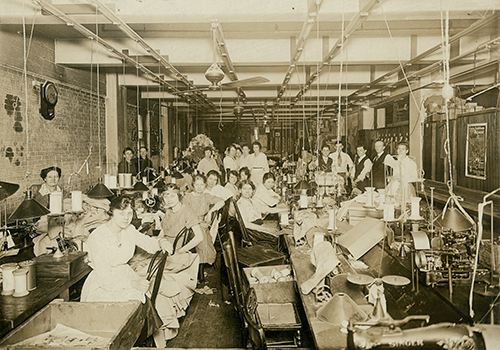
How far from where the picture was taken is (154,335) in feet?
10.9

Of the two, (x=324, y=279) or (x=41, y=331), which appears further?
(x=324, y=279)

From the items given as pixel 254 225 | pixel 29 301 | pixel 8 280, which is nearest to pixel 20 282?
pixel 8 280

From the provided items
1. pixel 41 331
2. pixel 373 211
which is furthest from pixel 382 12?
pixel 41 331

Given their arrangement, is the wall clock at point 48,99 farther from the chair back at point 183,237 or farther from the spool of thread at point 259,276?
the spool of thread at point 259,276

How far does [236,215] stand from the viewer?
5617 mm

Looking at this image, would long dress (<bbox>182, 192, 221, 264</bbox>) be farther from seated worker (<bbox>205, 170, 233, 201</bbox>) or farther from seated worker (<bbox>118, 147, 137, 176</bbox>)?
seated worker (<bbox>118, 147, 137, 176</bbox>)

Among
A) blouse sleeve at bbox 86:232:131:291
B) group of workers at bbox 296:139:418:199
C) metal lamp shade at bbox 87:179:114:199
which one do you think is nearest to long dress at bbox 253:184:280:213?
group of workers at bbox 296:139:418:199

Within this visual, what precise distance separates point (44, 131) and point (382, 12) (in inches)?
212

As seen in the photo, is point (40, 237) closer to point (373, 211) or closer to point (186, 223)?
point (186, 223)

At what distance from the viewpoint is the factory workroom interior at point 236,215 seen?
94.7 inches

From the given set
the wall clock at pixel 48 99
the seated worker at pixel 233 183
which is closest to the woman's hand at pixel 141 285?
the seated worker at pixel 233 183

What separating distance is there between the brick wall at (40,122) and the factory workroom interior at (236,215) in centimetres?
4

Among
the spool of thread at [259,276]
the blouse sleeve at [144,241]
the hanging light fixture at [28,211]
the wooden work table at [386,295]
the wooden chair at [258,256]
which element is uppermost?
the hanging light fixture at [28,211]

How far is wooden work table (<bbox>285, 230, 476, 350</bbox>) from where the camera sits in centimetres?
214
